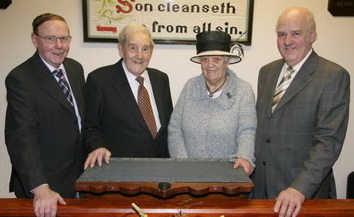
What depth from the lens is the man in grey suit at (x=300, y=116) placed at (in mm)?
1523

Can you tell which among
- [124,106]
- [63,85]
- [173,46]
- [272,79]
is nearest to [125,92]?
[124,106]

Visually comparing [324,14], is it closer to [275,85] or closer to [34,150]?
[275,85]

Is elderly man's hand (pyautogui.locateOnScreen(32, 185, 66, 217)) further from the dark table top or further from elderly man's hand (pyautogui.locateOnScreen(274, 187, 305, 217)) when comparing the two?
elderly man's hand (pyautogui.locateOnScreen(274, 187, 305, 217))

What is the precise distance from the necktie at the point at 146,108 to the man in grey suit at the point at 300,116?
0.68 m

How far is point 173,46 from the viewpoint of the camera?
2.89 meters

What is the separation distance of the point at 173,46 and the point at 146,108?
1044mm

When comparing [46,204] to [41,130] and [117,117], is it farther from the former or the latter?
[117,117]

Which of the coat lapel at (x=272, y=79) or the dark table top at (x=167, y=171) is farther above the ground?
the coat lapel at (x=272, y=79)

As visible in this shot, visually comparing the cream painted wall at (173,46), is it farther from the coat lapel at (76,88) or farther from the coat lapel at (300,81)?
the coat lapel at (300,81)

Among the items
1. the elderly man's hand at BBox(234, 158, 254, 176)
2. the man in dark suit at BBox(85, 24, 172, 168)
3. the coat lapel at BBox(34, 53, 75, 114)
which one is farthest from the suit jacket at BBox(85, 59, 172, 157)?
the elderly man's hand at BBox(234, 158, 254, 176)

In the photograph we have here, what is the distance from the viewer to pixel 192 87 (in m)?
1.98

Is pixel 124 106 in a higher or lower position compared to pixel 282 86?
lower

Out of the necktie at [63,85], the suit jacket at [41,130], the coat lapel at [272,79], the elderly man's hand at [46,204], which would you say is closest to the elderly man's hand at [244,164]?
the coat lapel at [272,79]

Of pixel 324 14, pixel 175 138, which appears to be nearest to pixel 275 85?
pixel 175 138
